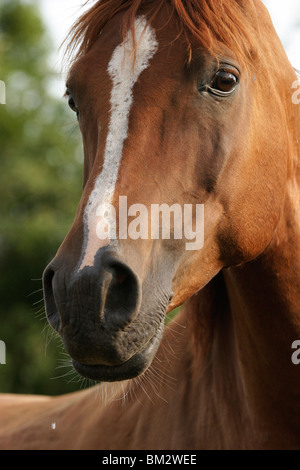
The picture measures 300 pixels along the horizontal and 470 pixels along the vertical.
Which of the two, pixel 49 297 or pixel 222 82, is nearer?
pixel 49 297

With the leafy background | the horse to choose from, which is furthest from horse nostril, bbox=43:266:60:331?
the leafy background

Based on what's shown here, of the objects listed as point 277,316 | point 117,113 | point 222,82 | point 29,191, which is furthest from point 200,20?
point 29,191

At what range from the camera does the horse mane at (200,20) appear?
195 cm

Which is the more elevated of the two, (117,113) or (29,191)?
(29,191)

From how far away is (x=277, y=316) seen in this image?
2.21m

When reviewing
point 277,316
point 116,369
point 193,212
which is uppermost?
point 193,212

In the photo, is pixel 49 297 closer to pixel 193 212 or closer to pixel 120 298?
pixel 120 298

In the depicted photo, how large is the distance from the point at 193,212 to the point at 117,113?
0.43 metres

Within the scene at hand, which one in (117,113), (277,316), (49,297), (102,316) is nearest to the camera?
(102,316)

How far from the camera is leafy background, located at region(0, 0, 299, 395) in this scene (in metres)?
13.8

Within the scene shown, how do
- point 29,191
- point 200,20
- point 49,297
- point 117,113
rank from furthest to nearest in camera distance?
point 29,191 → point 200,20 → point 117,113 → point 49,297
